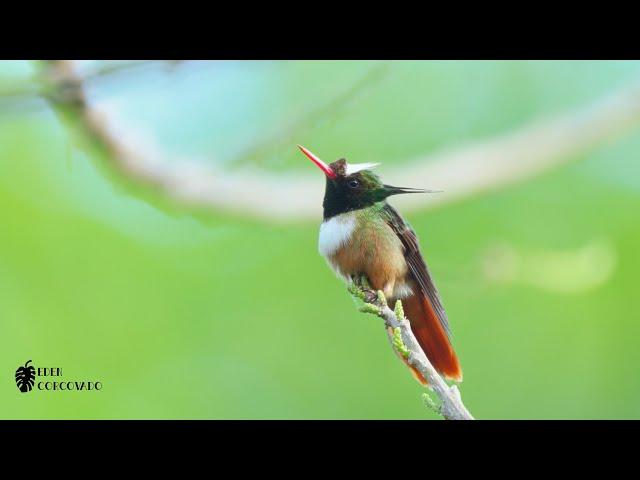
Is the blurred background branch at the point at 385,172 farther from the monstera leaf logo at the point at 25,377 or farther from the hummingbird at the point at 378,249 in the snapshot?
the monstera leaf logo at the point at 25,377

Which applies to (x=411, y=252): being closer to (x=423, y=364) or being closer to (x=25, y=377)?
(x=423, y=364)

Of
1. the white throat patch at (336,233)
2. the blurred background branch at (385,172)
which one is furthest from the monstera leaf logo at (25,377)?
the white throat patch at (336,233)

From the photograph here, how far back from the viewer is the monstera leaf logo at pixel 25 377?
4125mm

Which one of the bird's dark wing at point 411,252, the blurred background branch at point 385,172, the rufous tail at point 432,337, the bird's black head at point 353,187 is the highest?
the blurred background branch at point 385,172

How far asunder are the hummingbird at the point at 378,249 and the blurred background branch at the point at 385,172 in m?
0.37

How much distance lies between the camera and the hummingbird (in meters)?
3.37

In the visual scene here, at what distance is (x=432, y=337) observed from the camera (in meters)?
3.43

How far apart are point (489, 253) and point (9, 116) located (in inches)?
95.2

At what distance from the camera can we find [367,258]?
337 centimetres

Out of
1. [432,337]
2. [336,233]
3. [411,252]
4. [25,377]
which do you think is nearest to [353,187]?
[336,233]

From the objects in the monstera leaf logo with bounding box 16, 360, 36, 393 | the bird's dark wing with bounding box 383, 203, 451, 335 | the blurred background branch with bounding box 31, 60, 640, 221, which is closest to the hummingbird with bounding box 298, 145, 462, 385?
the bird's dark wing with bounding box 383, 203, 451, 335

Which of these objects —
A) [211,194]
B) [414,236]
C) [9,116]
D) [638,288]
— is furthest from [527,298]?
[9,116]

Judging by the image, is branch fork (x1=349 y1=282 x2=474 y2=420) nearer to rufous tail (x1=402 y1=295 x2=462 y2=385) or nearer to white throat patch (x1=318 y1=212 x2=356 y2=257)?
white throat patch (x1=318 y1=212 x2=356 y2=257)

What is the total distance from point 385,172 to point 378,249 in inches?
26.8
